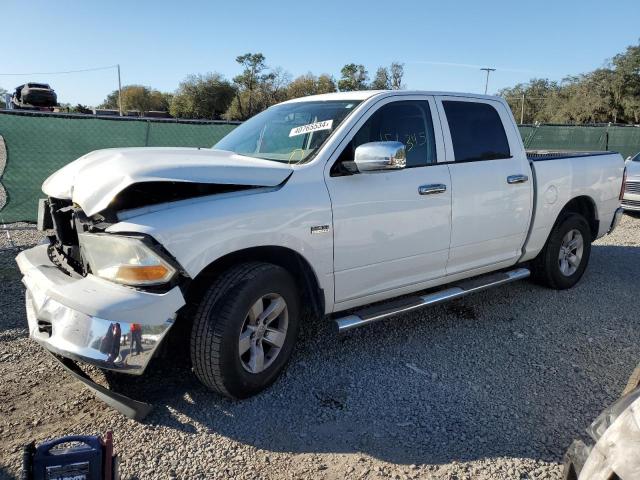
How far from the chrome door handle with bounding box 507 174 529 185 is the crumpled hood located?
7.17 feet

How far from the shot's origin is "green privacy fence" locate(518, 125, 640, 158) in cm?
1642

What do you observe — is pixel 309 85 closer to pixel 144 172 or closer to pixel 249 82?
pixel 249 82

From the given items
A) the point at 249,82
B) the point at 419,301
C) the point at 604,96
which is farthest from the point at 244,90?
the point at 419,301

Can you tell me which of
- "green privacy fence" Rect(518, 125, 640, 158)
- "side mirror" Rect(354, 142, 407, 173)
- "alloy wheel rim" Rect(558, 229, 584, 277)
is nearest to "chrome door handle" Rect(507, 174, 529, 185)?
"alloy wheel rim" Rect(558, 229, 584, 277)

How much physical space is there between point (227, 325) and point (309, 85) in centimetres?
7228

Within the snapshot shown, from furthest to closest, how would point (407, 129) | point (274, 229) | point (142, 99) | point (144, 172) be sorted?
1. point (142, 99)
2. point (407, 129)
3. point (274, 229)
4. point (144, 172)

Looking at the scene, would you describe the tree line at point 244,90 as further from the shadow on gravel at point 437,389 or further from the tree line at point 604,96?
the shadow on gravel at point 437,389

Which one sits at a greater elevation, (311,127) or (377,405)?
(311,127)

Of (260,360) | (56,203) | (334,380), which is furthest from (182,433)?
(56,203)

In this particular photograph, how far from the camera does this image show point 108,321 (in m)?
2.55

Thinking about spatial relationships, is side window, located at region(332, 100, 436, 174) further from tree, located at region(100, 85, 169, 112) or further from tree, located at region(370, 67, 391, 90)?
tree, located at region(100, 85, 169, 112)

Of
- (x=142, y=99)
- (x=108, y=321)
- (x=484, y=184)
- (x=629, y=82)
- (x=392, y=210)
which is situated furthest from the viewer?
(x=142, y=99)

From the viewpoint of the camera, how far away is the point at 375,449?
2730 millimetres

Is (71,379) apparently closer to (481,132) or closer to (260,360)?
(260,360)
